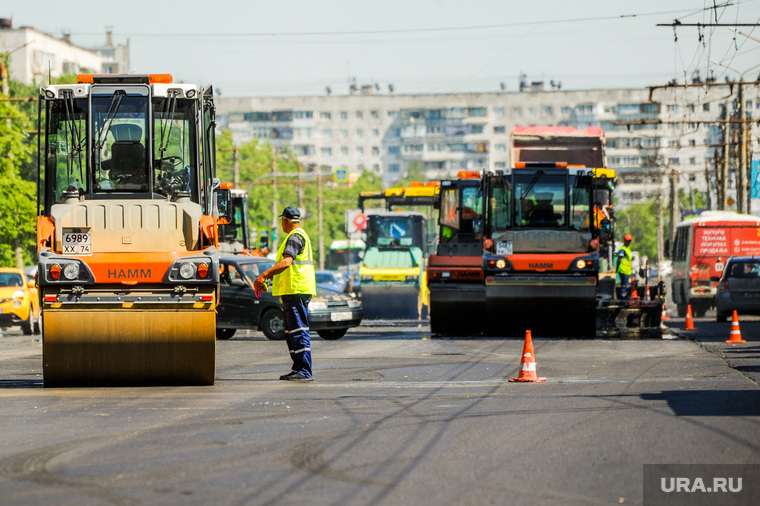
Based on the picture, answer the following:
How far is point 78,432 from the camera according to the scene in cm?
981

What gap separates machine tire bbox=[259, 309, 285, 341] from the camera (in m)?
23.5

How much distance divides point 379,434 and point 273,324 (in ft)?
45.9

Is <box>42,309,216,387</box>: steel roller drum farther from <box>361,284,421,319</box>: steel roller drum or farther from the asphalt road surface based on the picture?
<box>361,284,421,319</box>: steel roller drum

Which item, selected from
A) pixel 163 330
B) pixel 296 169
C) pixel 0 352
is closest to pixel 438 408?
pixel 163 330

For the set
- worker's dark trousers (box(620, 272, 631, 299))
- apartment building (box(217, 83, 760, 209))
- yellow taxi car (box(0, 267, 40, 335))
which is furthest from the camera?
apartment building (box(217, 83, 760, 209))

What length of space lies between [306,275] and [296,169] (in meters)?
96.9

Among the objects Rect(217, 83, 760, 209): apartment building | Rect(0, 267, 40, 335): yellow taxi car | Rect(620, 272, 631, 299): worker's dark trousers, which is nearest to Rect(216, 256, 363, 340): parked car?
Rect(0, 267, 40, 335): yellow taxi car

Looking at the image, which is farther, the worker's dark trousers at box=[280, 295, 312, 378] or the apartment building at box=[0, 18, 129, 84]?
the apartment building at box=[0, 18, 129, 84]

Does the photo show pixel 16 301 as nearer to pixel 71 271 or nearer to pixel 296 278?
pixel 296 278

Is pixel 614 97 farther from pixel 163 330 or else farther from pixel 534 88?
pixel 163 330

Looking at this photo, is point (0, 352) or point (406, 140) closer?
point (0, 352)

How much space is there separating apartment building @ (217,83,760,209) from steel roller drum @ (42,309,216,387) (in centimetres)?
13805

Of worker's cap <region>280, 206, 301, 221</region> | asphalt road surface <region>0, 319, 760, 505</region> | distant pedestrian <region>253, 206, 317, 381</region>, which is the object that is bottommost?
asphalt road surface <region>0, 319, 760, 505</region>

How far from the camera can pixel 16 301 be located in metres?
29.4
